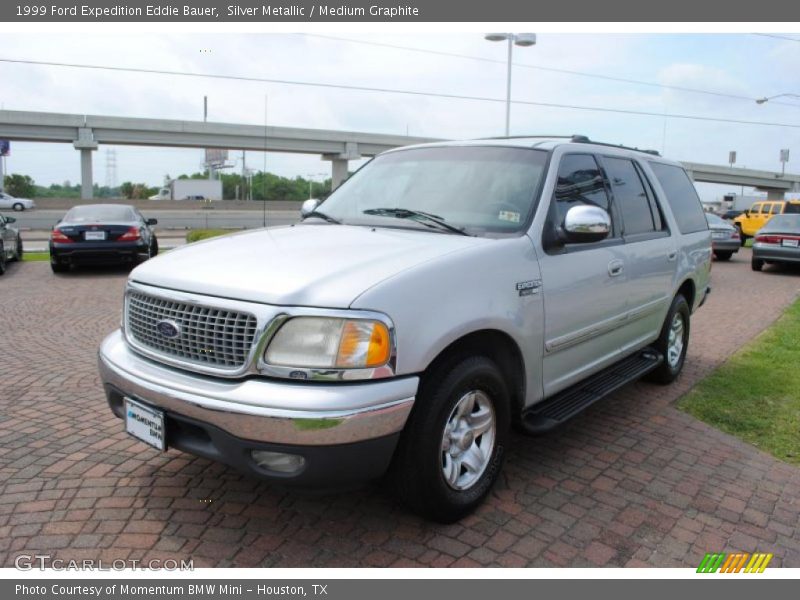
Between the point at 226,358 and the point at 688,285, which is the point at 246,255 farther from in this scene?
the point at 688,285

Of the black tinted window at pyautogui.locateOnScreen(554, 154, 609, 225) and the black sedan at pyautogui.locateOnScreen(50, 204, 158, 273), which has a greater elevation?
the black tinted window at pyautogui.locateOnScreen(554, 154, 609, 225)

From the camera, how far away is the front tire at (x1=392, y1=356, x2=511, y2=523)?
9.23ft

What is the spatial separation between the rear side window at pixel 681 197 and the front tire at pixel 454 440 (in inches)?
124

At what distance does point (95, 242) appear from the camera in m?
12.1

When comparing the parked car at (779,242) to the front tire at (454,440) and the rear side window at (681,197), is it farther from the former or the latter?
the front tire at (454,440)

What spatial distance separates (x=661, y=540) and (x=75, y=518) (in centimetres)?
289

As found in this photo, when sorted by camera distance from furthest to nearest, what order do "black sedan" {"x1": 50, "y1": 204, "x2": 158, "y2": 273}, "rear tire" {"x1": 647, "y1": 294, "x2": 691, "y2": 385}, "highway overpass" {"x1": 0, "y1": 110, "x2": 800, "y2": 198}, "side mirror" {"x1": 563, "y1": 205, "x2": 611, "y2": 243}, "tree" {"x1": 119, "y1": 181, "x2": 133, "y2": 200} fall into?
"tree" {"x1": 119, "y1": 181, "x2": 133, "y2": 200}, "highway overpass" {"x1": 0, "y1": 110, "x2": 800, "y2": 198}, "black sedan" {"x1": 50, "y1": 204, "x2": 158, "y2": 273}, "rear tire" {"x1": 647, "y1": 294, "x2": 691, "y2": 385}, "side mirror" {"x1": 563, "y1": 205, "x2": 611, "y2": 243}

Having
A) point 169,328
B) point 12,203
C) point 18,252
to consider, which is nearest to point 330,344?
point 169,328

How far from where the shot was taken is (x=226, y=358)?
9.02 feet

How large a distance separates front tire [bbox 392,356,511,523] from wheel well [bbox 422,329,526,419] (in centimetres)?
4

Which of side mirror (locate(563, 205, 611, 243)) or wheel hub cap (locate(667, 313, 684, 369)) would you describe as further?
wheel hub cap (locate(667, 313, 684, 369))

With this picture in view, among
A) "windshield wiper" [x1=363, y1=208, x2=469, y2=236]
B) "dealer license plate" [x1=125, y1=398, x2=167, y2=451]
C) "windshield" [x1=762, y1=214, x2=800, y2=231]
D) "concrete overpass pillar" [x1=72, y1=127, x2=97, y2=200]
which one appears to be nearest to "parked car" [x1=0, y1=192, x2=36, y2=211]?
"concrete overpass pillar" [x1=72, y1=127, x2=97, y2=200]

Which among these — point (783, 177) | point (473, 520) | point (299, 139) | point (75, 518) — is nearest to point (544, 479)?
point (473, 520)

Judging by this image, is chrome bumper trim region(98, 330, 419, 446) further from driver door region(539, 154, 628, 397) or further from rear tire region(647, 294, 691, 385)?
rear tire region(647, 294, 691, 385)
